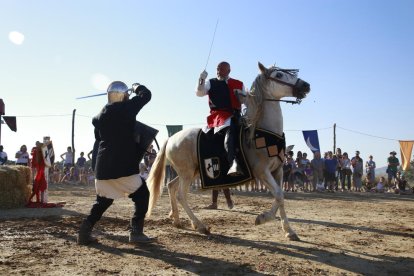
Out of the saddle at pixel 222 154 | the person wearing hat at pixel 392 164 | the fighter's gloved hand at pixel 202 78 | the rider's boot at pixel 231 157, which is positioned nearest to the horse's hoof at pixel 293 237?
the saddle at pixel 222 154

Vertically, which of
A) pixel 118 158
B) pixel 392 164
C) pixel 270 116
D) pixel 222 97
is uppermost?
pixel 222 97

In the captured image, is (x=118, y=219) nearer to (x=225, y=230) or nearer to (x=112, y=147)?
(x=225, y=230)

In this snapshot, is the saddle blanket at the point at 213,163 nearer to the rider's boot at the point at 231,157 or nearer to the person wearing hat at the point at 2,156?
the rider's boot at the point at 231,157

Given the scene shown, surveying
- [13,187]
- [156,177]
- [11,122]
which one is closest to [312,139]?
[11,122]

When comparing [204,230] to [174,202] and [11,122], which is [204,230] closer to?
[174,202]

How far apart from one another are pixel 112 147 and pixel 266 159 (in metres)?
2.25

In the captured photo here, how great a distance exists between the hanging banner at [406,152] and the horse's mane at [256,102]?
720 inches

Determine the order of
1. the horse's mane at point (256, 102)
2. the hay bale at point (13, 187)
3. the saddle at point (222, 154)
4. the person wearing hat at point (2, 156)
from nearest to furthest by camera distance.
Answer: the saddle at point (222, 154), the horse's mane at point (256, 102), the hay bale at point (13, 187), the person wearing hat at point (2, 156)

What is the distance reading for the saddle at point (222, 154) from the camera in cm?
614

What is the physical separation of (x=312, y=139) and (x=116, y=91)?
1893 centimetres

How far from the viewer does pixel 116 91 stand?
563cm

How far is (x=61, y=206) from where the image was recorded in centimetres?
1034

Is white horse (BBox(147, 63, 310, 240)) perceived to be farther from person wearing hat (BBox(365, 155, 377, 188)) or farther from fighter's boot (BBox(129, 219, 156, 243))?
person wearing hat (BBox(365, 155, 377, 188))

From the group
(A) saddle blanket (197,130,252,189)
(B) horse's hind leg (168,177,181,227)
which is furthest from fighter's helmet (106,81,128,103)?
(B) horse's hind leg (168,177,181,227)
